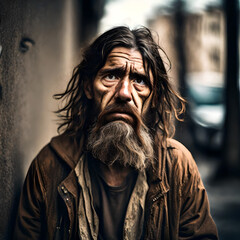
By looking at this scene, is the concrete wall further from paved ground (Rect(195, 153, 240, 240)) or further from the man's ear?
paved ground (Rect(195, 153, 240, 240))

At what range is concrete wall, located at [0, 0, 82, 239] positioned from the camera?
1.87m

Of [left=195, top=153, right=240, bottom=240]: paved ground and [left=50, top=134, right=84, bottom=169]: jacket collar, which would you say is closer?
[left=50, top=134, right=84, bottom=169]: jacket collar

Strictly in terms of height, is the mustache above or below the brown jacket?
above

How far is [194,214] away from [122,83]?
914mm

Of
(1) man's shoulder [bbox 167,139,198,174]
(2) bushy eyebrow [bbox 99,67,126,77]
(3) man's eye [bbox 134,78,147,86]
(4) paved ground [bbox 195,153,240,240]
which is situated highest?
(2) bushy eyebrow [bbox 99,67,126,77]

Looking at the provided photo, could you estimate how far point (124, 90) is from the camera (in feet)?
5.79

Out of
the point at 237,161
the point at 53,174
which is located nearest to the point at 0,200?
the point at 53,174

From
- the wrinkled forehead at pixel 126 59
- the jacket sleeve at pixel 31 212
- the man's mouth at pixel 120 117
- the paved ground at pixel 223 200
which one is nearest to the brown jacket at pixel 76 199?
the jacket sleeve at pixel 31 212

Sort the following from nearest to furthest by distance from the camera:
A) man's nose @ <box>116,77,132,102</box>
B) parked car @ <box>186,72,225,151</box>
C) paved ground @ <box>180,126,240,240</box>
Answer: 1. man's nose @ <box>116,77,132,102</box>
2. paved ground @ <box>180,126,240,240</box>
3. parked car @ <box>186,72,225,151</box>

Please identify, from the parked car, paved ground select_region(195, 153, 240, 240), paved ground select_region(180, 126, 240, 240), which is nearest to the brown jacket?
paved ground select_region(180, 126, 240, 240)

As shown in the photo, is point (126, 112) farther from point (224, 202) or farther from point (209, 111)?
point (209, 111)

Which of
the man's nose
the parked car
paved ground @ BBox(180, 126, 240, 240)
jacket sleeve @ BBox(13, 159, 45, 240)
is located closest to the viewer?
the man's nose

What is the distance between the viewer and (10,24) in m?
1.89

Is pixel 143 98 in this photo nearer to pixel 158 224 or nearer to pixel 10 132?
pixel 158 224
